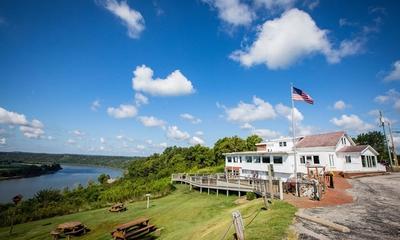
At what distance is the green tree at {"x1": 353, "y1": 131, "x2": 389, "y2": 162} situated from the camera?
162ft

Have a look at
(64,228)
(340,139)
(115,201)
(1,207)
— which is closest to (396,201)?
(340,139)

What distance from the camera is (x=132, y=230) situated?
15.7 meters

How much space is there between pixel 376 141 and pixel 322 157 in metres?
28.6

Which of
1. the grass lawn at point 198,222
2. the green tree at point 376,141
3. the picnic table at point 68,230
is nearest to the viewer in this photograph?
the grass lawn at point 198,222

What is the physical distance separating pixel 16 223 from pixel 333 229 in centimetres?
3205

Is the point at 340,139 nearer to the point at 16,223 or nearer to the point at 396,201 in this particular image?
the point at 396,201

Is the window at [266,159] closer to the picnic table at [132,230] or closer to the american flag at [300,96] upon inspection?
the american flag at [300,96]

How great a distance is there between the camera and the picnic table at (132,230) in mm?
14695

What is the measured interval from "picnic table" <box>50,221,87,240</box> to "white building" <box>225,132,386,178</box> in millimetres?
21919

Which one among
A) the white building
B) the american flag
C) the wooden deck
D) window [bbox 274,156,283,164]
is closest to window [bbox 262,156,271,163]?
the white building

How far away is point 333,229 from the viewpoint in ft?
30.1

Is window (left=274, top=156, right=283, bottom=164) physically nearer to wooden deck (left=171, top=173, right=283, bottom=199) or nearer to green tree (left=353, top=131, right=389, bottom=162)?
wooden deck (left=171, top=173, right=283, bottom=199)

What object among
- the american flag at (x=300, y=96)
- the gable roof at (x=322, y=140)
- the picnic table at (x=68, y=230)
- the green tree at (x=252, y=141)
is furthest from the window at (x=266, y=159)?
the green tree at (x=252, y=141)

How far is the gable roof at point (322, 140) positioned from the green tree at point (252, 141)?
29.8m
